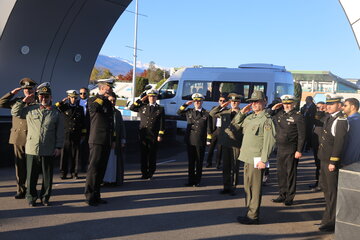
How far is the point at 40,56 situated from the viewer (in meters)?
10.9

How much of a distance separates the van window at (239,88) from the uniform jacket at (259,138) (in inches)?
423

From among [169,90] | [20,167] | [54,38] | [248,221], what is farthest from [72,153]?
[169,90]

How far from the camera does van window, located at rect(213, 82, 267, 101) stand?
16219 millimetres

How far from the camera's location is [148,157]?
27.4 ft

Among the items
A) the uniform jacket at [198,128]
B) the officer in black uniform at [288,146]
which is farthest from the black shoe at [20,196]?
the officer in black uniform at [288,146]

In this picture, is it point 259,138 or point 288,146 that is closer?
point 259,138

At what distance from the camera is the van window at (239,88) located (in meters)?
16.2

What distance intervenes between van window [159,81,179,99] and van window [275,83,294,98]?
16.1 feet

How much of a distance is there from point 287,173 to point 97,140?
3.52m

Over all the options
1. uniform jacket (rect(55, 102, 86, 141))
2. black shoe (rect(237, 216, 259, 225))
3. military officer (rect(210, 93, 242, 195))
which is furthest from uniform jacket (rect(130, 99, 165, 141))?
black shoe (rect(237, 216, 259, 225))

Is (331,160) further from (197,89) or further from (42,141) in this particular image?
(197,89)

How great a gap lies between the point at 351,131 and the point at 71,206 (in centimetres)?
453

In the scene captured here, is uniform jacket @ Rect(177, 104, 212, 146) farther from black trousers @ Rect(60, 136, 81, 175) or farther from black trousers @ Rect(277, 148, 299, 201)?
black trousers @ Rect(60, 136, 81, 175)

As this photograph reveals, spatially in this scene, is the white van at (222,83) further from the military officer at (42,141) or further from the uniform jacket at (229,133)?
the military officer at (42,141)
